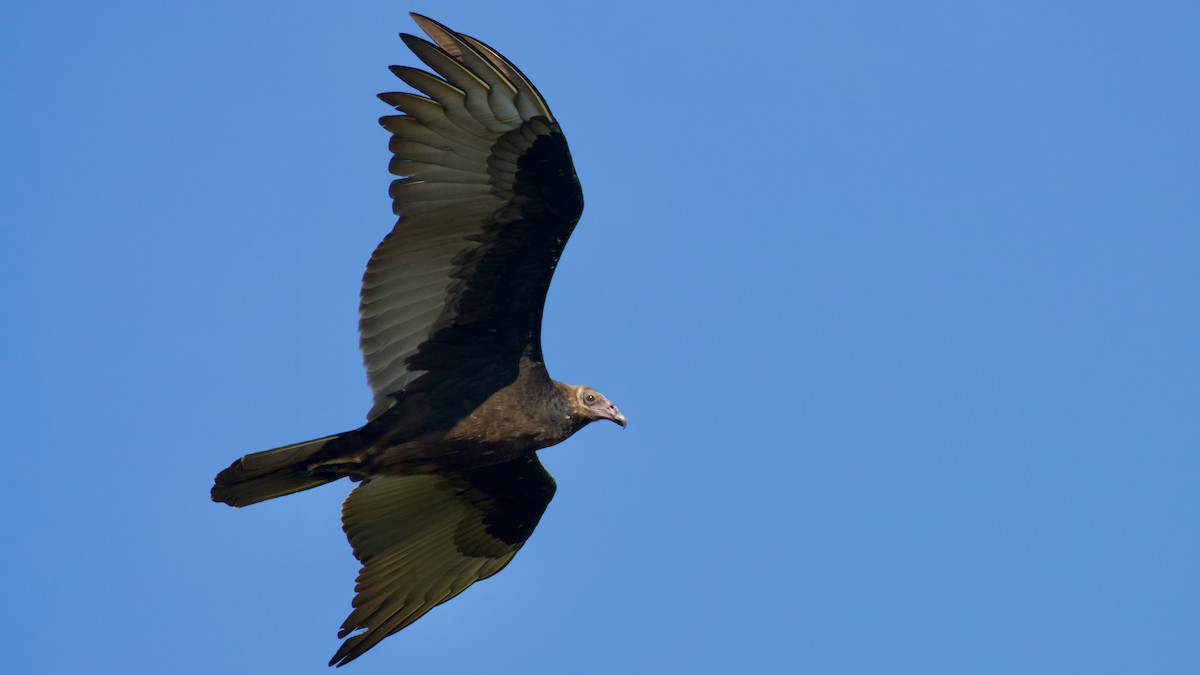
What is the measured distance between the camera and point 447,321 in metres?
10.0

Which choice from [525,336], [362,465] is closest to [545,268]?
[525,336]

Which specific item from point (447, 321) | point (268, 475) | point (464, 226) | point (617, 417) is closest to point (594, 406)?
point (617, 417)

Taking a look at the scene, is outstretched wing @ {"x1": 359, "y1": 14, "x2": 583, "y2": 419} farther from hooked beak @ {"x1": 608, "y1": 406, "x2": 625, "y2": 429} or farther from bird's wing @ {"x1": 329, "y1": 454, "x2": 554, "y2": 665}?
bird's wing @ {"x1": 329, "y1": 454, "x2": 554, "y2": 665}

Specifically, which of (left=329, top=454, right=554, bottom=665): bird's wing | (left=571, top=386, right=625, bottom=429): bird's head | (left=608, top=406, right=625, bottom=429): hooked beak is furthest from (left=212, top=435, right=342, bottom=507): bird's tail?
(left=608, top=406, right=625, bottom=429): hooked beak

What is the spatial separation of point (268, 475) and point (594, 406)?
7.22ft

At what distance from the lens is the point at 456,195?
9.63m

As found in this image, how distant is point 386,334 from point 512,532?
1.99 metres

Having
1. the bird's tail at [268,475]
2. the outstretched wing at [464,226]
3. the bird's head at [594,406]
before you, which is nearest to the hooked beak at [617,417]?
the bird's head at [594,406]

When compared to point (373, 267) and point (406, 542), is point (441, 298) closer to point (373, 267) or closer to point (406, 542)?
point (373, 267)

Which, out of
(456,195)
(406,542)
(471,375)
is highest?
(456,195)

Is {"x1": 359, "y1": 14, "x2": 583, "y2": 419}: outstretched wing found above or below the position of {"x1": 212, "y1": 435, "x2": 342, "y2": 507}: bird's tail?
above

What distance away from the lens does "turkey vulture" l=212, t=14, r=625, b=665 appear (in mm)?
9414

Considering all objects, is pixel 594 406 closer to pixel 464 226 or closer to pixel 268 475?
pixel 464 226

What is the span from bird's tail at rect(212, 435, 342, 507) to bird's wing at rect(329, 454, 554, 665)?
951mm
